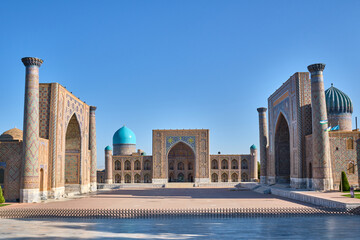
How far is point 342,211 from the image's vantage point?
1409cm

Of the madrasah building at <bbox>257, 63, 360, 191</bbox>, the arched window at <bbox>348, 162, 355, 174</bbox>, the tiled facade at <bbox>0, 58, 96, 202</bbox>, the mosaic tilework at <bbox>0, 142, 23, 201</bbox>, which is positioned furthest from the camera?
the arched window at <bbox>348, 162, 355, 174</bbox>

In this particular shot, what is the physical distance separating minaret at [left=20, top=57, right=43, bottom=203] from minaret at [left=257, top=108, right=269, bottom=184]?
2199 centimetres

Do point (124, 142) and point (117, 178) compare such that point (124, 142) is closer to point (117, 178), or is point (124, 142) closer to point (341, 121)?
point (117, 178)

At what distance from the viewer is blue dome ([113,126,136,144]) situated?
173ft

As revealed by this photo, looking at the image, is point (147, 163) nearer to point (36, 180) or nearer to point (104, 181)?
point (104, 181)

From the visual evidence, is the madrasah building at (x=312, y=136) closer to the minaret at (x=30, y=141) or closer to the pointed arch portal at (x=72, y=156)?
the pointed arch portal at (x=72, y=156)

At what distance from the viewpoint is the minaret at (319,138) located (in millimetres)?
22578

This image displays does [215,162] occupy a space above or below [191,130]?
below

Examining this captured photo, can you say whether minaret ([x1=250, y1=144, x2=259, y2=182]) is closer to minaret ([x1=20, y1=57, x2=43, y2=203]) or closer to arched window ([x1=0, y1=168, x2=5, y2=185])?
minaret ([x1=20, y1=57, x2=43, y2=203])

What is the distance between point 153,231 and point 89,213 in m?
4.30

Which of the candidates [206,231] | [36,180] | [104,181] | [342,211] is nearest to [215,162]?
[104,181]

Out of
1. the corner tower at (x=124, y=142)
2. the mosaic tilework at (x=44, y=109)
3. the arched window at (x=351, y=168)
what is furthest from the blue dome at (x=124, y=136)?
the arched window at (x=351, y=168)

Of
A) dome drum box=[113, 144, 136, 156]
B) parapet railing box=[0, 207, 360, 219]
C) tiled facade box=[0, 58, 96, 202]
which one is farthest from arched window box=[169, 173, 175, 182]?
parapet railing box=[0, 207, 360, 219]

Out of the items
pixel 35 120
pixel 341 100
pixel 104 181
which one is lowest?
pixel 104 181
